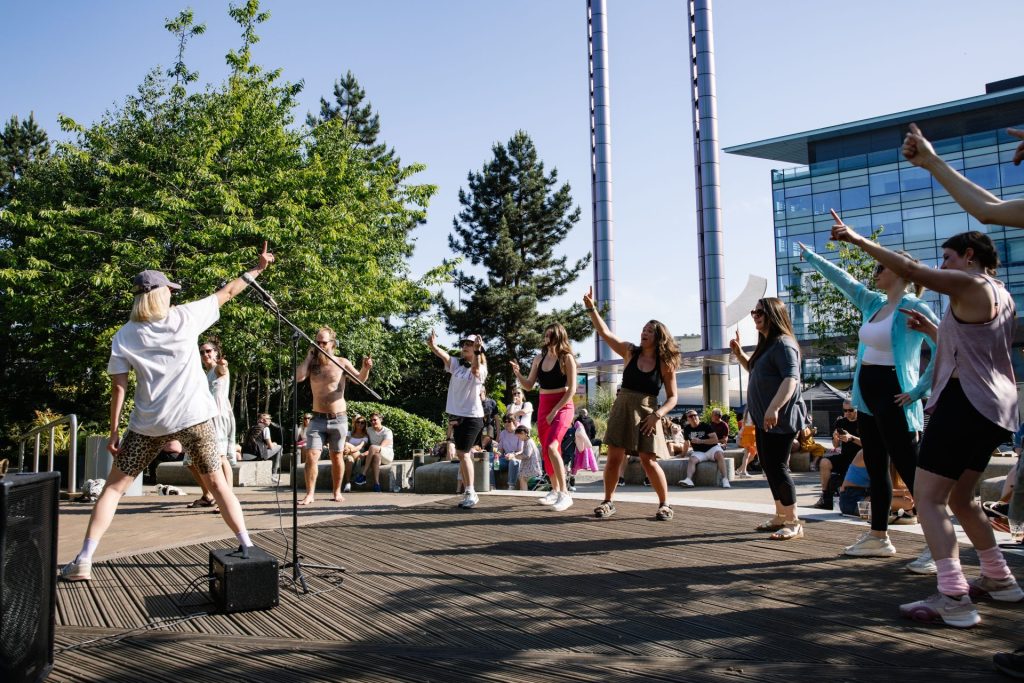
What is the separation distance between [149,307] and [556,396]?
3.74 meters

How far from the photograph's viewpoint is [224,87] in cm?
2217

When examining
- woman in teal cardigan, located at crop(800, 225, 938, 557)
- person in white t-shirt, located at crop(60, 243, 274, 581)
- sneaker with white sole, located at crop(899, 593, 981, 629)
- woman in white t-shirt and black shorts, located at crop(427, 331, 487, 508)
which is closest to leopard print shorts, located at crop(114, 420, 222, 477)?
person in white t-shirt, located at crop(60, 243, 274, 581)

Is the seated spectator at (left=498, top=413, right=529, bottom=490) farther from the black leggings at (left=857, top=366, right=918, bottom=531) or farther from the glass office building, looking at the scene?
the glass office building

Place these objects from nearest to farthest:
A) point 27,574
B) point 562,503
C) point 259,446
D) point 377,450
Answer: point 27,574 < point 562,503 < point 377,450 < point 259,446

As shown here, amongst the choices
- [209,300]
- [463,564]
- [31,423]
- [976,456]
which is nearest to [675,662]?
[976,456]

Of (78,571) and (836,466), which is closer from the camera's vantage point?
(78,571)

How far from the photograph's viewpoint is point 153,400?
4512mm

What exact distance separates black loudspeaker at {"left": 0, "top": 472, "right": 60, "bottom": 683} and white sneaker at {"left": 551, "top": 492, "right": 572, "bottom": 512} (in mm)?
4742

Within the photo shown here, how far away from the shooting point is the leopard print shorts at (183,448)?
14.8ft

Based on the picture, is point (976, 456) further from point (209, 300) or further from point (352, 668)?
point (209, 300)

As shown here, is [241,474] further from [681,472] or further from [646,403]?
[646,403]

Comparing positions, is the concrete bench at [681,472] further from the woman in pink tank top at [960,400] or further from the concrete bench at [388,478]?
the woman in pink tank top at [960,400]

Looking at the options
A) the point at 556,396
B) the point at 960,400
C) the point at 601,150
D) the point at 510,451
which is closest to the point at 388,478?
the point at 510,451

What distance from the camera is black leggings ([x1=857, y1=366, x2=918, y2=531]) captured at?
4.61 metres
